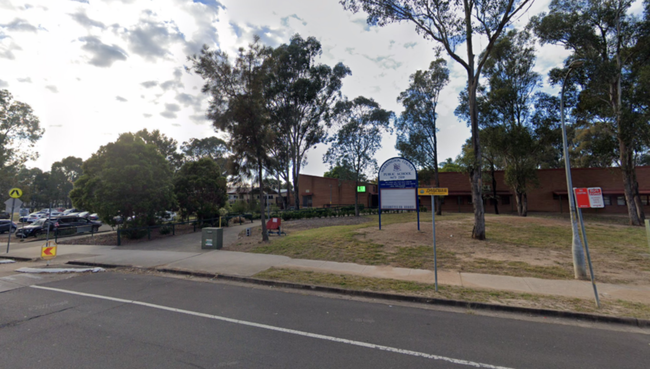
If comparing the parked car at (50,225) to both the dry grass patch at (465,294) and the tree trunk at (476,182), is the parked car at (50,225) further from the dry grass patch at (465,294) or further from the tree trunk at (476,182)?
the tree trunk at (476,182)

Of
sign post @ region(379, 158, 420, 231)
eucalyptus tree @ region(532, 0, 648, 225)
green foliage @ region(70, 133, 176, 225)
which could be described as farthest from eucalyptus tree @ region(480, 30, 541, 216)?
green foliage @ region(70, 133, 176, 225)

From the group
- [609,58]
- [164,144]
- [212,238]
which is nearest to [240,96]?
[212,238]

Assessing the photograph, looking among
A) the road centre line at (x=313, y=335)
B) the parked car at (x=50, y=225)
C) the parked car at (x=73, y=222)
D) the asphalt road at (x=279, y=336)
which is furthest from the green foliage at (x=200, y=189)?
the road centre line at (x=313, y=335)

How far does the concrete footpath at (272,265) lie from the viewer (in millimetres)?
7090

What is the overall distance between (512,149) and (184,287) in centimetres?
2984

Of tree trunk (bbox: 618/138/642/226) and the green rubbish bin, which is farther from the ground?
tree trunk (bbox: 618/138/642/226)

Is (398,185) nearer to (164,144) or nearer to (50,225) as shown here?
(50,225)

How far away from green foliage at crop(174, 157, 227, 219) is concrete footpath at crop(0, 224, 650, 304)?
24.0 ft

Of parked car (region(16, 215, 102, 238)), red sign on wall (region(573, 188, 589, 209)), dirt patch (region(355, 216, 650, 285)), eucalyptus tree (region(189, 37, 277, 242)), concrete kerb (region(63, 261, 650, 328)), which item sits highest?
eucalyptus tree (region(189, 37, 277, 242))

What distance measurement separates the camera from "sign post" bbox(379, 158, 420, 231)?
16547 mm

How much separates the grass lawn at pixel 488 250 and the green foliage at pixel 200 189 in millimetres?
11079

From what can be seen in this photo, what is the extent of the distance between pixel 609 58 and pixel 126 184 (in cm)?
3524

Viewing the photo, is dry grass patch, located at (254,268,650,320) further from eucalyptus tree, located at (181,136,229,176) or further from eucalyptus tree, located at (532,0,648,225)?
→ eucalyptus tree, located at (181,136,229,176)

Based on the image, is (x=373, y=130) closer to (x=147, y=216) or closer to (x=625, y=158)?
(x=625, y=158)
